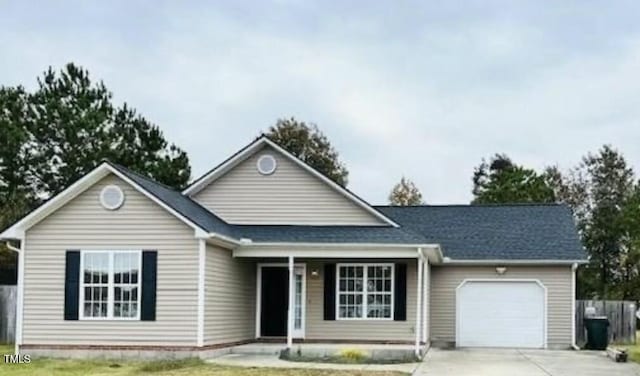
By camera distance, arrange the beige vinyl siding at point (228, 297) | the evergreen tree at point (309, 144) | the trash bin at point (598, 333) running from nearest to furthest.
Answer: the beige vinyl siding at point (228, 297) → the trash bin at point (598, 333) → the evergreen tree at point (309, 144)

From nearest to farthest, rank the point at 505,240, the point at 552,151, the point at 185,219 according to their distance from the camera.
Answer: the point at 185,219
the point at 505,240
the point at 552,151

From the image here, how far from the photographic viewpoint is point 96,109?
44312 millimetres

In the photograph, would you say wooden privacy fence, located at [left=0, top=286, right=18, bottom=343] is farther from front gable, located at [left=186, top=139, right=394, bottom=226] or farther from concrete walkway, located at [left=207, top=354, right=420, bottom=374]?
concrete walkway, located at [left=207, top=354, right=420, bottom=374]

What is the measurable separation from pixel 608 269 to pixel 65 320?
111 feet

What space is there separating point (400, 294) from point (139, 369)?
26.0 feet

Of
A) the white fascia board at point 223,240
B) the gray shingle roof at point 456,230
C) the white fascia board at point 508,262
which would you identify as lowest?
the white fascia board at point 508,262

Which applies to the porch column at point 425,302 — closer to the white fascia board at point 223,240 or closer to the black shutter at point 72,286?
the white fascia board at point 223,240

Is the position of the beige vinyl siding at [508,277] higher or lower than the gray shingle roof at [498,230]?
lower

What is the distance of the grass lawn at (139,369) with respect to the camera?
17891 mm

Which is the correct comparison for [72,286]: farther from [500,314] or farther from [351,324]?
[500,314]

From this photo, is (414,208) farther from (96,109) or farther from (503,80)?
(96,109)

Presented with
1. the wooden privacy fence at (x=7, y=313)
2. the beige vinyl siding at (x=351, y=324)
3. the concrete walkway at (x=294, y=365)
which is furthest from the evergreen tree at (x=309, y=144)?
the concrete walkway at (x=294, y=365)

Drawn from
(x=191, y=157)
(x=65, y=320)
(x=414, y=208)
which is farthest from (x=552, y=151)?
(x=65, y=320)

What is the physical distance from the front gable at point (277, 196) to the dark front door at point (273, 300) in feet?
4.42
